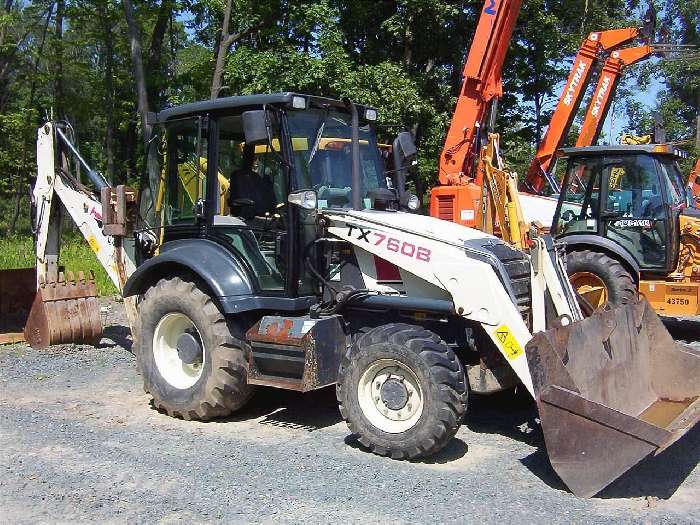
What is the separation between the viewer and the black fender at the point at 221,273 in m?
5.94

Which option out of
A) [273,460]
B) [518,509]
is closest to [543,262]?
[518,509]

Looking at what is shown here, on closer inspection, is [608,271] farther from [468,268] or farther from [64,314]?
[64,314]

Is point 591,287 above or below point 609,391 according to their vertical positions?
above

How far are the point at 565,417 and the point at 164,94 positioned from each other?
20.7 metres

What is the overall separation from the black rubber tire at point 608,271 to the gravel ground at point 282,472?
291 centimetres

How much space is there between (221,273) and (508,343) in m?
2.35

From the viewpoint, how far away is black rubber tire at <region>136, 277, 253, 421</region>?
605 centimetres

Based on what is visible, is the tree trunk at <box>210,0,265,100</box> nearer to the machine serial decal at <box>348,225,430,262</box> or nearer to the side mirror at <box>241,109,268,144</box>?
the side mirror at <box>241,109,268,144</box>

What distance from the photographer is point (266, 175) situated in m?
6.07

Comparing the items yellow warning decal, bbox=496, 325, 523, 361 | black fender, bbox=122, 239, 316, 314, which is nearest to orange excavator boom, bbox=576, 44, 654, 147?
black fender, bbox=122, 239, 316, 314

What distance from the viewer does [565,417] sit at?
4496mm

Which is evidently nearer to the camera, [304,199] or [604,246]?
[304,199]

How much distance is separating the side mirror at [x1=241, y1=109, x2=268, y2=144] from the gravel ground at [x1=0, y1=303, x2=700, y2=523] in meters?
2.29

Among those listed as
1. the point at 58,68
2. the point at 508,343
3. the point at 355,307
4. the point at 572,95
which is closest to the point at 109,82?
the point at 58,68
